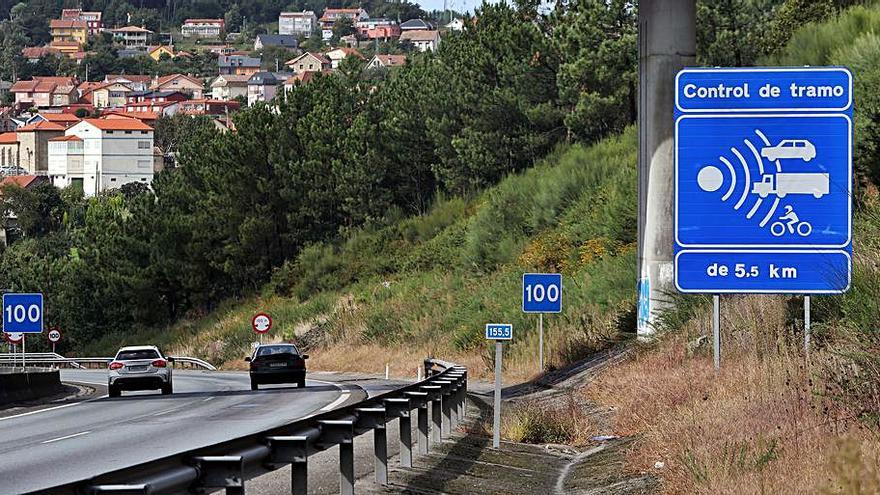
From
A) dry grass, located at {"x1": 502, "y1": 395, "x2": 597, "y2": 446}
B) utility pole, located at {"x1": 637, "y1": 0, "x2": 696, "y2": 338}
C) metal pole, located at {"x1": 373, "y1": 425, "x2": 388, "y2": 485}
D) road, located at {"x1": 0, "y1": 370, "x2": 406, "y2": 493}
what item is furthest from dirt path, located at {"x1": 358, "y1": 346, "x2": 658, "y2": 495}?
utility pole, located at {"x1": 637, "y1": 0, "x2": 696, "y2": 338}

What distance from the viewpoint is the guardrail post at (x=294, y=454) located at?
10617 mm

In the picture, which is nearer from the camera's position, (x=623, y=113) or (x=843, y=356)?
(x=843, y=356)

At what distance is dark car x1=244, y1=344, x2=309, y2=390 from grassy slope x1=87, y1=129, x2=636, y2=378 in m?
5.33

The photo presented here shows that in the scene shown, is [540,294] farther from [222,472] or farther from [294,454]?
[222,472]

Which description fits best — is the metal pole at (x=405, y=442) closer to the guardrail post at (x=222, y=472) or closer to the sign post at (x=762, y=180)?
the sign post at (x=762, y=180)

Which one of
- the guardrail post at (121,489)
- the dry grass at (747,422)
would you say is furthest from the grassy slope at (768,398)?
the guardrail post at (121,489)

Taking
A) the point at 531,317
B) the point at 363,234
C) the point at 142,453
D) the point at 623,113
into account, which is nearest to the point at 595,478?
the point at 142,453

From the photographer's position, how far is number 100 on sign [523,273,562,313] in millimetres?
30938

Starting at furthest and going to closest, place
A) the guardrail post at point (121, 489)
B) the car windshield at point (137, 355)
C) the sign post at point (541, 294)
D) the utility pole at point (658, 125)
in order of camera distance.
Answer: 1. the car windshield at point (137, 355)
2. the sign post at point (541, 294)
3. the utility pole at point (658, 125)
4. the guardrail post at point (121, 489)

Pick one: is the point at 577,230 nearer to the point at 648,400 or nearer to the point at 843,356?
the point at 648,400

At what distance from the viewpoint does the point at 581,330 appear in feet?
116

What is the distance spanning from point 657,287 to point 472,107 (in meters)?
42.1

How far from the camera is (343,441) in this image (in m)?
12.2

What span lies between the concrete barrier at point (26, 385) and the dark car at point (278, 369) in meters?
5.16
